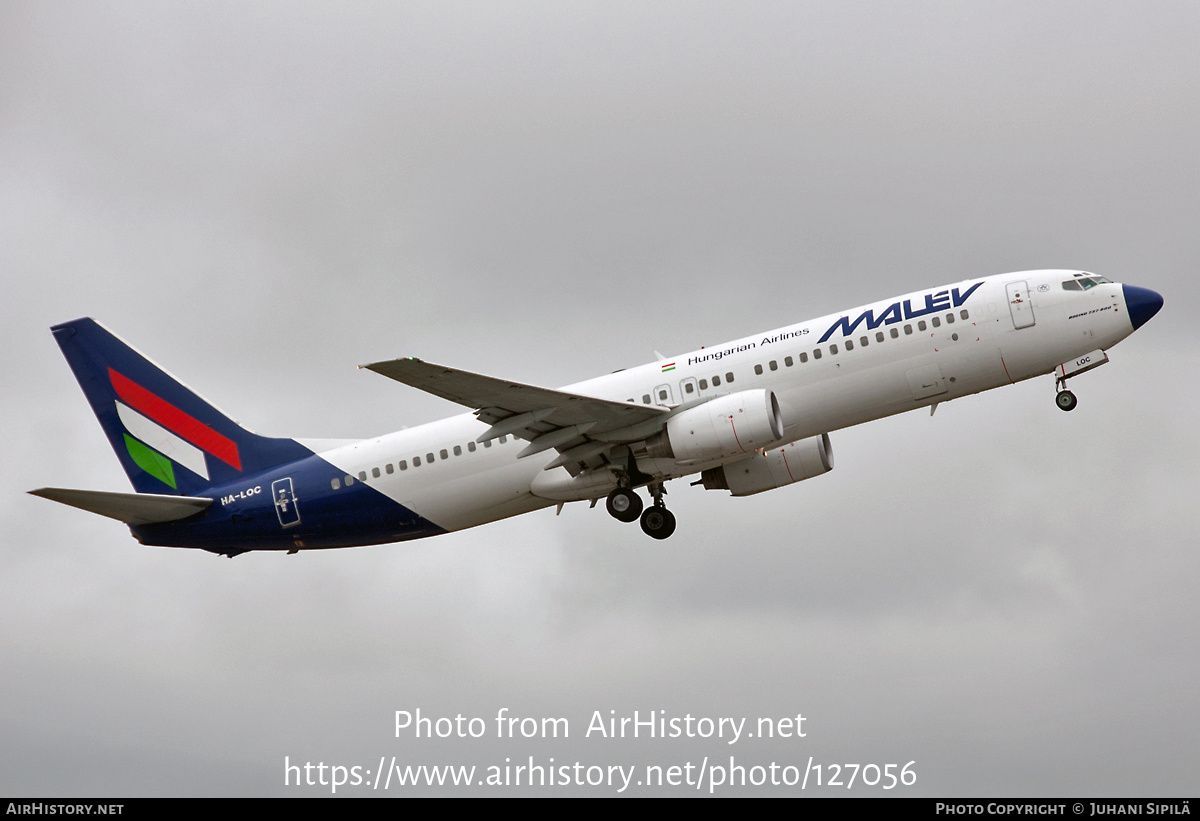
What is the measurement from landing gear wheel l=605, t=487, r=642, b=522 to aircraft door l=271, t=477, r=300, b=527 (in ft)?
35.5

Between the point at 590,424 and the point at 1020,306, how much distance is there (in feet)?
45.7

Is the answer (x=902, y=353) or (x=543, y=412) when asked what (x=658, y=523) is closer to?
(x=543, y=412)

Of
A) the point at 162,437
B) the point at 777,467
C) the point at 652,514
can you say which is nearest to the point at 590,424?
the point at 652,514

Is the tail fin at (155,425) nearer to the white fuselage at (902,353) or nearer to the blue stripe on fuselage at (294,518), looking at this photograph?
the blue stripe on fuselage at (294,518)

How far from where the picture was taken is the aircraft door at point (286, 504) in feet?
150

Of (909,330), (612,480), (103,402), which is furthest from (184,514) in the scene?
(909,330)

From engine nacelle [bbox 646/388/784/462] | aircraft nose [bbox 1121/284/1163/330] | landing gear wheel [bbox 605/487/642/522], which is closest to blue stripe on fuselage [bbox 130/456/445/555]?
landing gear wheel [bbox 605/487/642/522]

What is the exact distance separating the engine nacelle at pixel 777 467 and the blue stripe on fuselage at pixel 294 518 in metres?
10.7

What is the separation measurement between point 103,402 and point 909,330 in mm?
29317

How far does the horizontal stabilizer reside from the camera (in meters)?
43.8

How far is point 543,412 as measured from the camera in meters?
41.4

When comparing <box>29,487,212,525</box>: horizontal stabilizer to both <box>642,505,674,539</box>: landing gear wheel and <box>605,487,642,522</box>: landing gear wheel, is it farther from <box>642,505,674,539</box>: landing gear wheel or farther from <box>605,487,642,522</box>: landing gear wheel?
<box>642,505,674,539</box>: landing gear wheel

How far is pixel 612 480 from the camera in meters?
44.2

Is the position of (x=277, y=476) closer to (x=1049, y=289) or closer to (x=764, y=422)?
(x=764, y=422)
